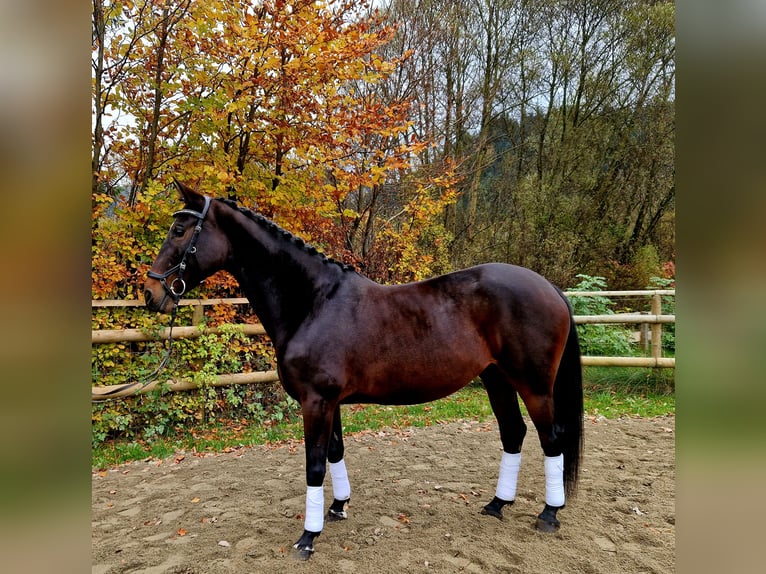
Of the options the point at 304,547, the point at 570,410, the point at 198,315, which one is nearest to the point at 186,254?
the point at 304,547

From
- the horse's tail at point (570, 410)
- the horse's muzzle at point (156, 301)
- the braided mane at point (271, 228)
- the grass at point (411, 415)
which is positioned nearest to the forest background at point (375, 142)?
the grass at point (411, 415)

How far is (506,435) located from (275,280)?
2012 mm

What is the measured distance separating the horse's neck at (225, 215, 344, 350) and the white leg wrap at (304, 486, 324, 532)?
0.92m

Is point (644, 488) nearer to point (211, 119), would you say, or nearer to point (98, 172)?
point (211, 119)

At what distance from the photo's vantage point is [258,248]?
2.68 m

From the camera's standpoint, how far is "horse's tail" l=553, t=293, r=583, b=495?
9.87ft

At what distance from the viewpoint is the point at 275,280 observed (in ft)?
8.87

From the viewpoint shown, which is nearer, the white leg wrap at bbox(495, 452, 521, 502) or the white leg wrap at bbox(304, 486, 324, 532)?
the white leg wrap at bbox(304, 486, 324, 532)

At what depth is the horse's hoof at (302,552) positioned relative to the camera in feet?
8.18

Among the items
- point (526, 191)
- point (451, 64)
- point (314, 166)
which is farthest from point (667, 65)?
point (314, 166)

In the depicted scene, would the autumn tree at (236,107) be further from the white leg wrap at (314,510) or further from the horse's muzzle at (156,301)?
the white leg wrap at (314,510)

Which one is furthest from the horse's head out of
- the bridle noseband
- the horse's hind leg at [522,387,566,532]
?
the horse's hind leg at [522,387,566,532]

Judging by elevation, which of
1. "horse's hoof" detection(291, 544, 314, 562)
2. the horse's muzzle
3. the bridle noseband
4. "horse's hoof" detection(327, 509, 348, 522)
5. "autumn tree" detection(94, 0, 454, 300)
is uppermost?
"autumn tree" detection(94, 0, 454, 300)

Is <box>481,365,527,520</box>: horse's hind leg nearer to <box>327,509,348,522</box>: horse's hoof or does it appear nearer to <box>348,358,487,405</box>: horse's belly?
<box>348,358,487,405</box>: horse's belly
